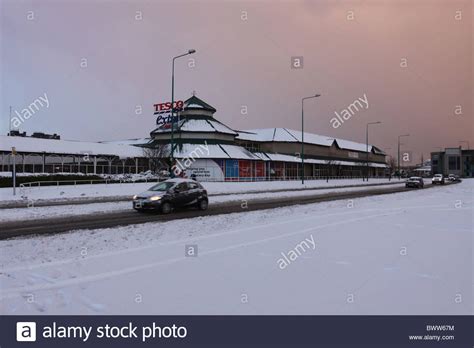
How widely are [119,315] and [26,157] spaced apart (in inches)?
1716

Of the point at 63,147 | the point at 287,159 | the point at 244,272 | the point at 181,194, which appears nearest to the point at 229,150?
the point at 287,159

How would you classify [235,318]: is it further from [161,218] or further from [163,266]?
[161,218]

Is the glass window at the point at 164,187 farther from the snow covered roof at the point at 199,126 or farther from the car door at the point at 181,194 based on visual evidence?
the snow covered roof at the point at 199,126

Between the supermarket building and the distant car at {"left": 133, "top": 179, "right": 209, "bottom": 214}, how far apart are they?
2385 centimetres

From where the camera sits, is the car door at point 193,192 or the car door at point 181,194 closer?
the car door at point 181,194

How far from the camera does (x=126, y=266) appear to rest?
7.38 m

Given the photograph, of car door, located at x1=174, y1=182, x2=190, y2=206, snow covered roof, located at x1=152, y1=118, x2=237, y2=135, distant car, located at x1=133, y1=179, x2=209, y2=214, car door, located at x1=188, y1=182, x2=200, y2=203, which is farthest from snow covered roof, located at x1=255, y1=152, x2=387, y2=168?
car door, located at x1=174, y1=182, x2=190, y2=206

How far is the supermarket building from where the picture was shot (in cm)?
4225

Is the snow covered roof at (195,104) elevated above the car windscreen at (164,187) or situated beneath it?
elevated above

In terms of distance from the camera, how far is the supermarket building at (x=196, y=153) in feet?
139

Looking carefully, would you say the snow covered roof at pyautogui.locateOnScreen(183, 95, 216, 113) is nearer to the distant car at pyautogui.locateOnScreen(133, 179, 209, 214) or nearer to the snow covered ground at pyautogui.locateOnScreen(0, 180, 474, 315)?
the distant car at pyautogui.locateOnScreen(133, 179, 209, 214)

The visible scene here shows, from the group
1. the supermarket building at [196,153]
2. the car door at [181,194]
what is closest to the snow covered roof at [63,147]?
the supermarket building at [196,153]

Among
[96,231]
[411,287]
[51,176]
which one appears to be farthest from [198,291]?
[51,176]

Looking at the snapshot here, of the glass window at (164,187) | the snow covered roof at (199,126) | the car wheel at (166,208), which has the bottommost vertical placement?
the car wheel at (166,208)
